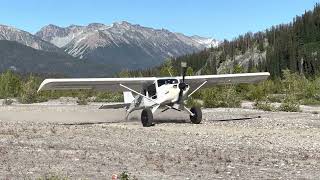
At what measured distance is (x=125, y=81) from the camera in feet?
88.5

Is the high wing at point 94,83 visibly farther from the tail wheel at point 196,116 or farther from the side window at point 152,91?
the tail wheel at point 196,116

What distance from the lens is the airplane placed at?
83.2ft

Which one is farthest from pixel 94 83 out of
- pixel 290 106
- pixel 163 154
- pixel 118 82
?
pixel 290 106

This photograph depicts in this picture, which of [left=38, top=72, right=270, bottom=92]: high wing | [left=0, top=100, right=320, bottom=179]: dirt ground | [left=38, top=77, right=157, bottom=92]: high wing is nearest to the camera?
[left=0, top=100, right=320, bottom=179]: dirt ground

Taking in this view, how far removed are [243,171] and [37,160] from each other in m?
4.93

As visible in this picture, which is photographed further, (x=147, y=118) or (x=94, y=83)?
(x=94, y=83)

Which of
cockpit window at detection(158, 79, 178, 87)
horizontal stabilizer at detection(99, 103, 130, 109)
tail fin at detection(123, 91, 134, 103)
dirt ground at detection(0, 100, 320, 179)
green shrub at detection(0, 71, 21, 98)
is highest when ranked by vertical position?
green shrub at detection(0, 71, 21, 98)

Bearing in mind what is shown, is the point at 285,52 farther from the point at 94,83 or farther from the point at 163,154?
the point at 163,154

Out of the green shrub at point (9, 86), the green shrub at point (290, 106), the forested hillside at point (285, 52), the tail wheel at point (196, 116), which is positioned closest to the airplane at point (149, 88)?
the tail wheel at point (196, 116)

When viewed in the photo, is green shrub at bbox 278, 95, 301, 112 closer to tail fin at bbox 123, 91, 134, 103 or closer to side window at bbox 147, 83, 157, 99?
tail fin at bbox 123, 91, 134, 103

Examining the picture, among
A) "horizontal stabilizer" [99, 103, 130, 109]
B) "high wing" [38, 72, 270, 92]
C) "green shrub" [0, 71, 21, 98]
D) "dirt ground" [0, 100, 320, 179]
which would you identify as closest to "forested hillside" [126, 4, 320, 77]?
"green shrub" [0, 71, 21, 98]

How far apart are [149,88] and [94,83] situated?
3024mm

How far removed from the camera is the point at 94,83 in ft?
85.4

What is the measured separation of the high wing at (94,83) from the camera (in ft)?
82.4
